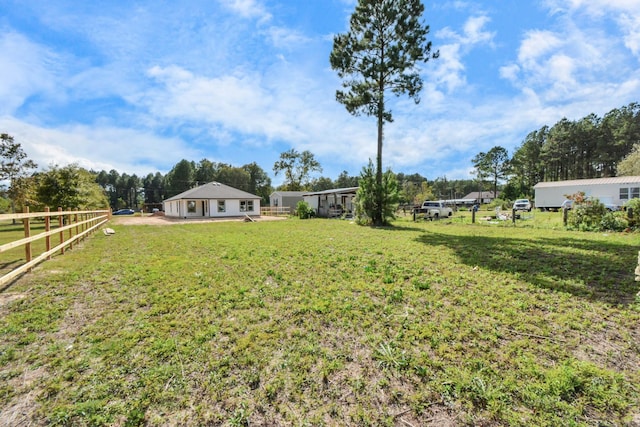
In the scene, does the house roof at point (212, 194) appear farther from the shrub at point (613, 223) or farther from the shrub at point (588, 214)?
the shrub at point (613, 223)

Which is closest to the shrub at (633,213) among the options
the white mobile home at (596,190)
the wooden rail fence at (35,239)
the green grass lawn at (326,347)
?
the green grass lawn at (326,347)

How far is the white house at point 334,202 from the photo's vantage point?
26534 millimetres

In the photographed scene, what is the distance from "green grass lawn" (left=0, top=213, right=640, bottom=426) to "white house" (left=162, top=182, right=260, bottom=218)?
25.9 metres

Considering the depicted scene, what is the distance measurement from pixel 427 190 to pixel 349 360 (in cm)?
6050

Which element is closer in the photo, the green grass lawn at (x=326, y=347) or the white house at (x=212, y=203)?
the green grass lawn at (x=326, y=347)

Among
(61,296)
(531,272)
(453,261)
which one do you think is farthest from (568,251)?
(61,296)

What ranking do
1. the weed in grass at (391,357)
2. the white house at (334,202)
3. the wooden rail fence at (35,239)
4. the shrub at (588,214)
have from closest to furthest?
the weed in grass at (391,357) < the wooden rail fence at (35,239) < the shrub at (588,214) < the white house at (334,202)

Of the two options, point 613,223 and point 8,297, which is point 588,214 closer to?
point 613,223

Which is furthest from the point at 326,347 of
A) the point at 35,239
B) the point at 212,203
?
the point at 212,203

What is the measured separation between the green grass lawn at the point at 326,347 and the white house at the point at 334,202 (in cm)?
2131

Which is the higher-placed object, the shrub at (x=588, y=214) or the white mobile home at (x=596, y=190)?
the white mobile home at (x=596, y=190)

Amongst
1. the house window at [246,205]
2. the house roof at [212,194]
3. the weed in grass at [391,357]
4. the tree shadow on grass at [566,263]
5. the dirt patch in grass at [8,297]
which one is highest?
the house roof at [212,194]

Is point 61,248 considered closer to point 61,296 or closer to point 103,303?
point 61,296

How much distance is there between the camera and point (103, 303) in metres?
4.03
